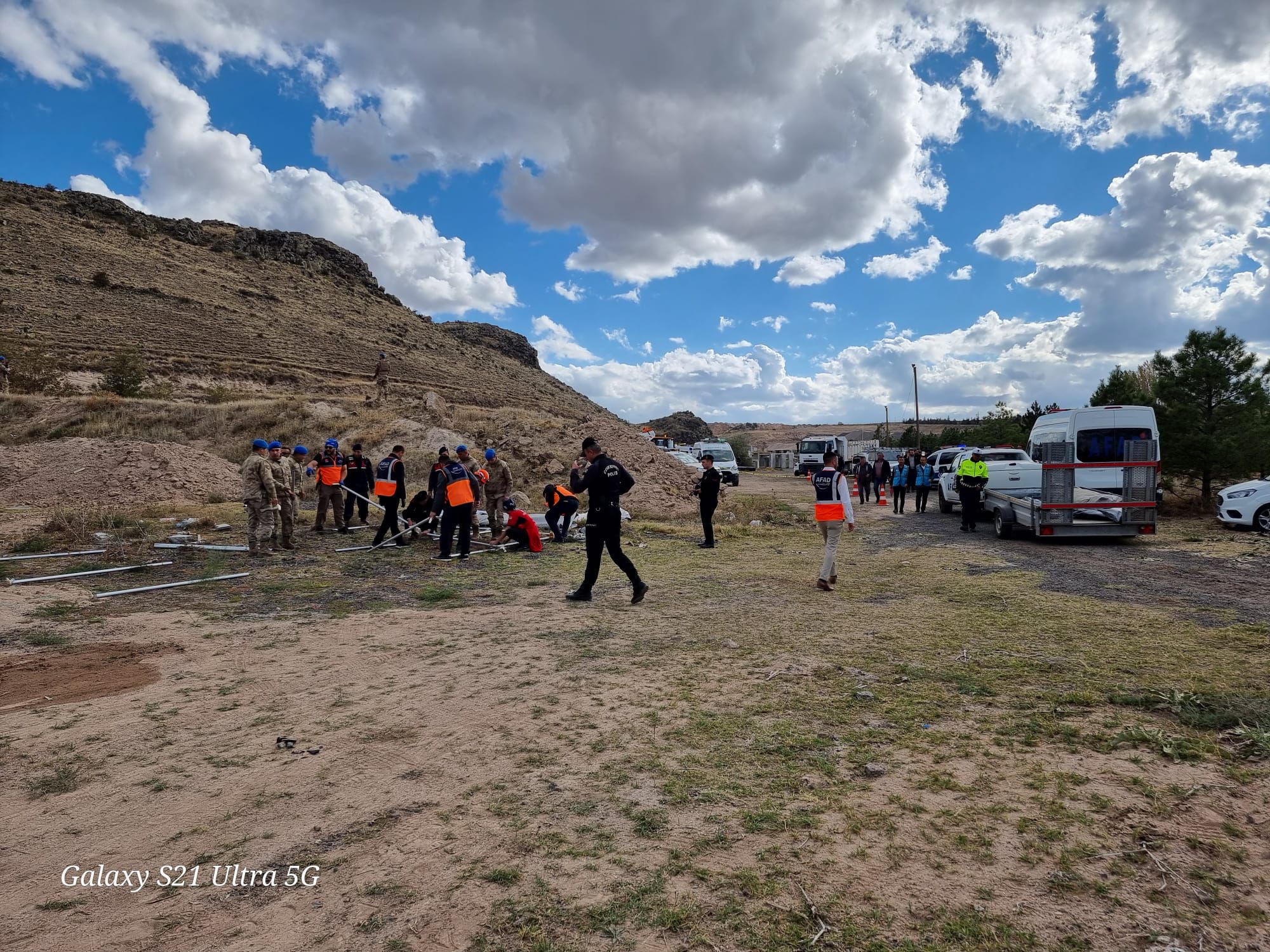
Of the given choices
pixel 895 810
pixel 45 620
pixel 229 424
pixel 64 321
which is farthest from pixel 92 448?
pixel 64 321

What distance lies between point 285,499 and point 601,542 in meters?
6.36

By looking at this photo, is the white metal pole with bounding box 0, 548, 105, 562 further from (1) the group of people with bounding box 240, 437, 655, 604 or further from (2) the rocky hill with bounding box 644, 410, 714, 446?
(2) the rocky hill with bounding box 644, 410, 714, 446

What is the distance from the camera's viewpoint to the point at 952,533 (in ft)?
46.1

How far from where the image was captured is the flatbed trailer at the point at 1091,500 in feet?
37.8

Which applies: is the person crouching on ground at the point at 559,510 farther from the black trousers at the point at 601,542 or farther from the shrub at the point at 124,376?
the shrub at the point at 124,376

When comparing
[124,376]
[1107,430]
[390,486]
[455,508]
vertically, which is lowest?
[455,508]

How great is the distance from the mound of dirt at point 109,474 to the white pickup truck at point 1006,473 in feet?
60.7

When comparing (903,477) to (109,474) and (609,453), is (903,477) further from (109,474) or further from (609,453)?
(109,474)

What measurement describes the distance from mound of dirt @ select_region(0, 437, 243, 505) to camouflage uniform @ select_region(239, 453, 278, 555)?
280 inches

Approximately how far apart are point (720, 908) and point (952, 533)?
43.9ft

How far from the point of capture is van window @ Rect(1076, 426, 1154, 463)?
12.8 meters

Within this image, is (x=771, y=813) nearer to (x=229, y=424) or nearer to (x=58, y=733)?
(x=58, y=733)

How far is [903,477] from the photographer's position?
747 inches

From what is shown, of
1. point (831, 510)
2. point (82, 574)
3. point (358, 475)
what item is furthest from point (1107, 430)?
point (82, 574)
